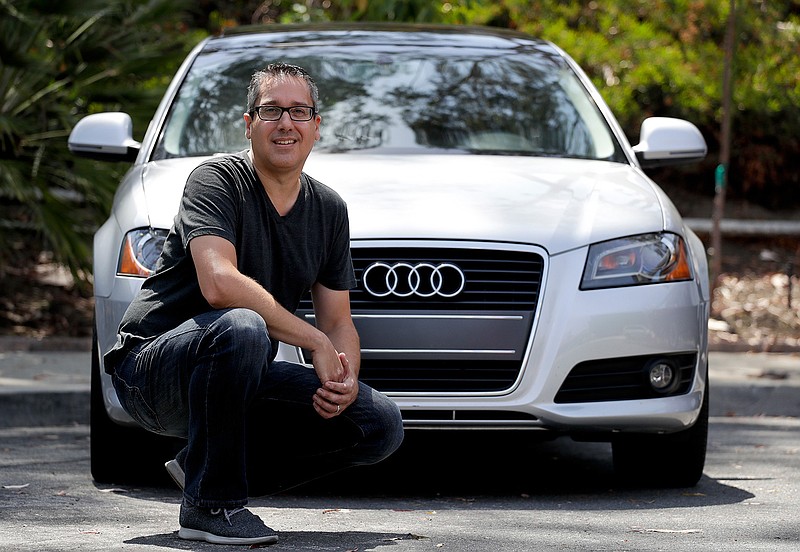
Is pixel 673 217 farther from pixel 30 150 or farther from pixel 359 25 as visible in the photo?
pixel 30 150

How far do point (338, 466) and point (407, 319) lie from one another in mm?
701

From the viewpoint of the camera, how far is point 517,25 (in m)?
13.2

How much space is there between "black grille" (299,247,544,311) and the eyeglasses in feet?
2.32

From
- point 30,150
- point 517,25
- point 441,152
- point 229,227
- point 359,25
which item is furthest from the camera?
point 517,25

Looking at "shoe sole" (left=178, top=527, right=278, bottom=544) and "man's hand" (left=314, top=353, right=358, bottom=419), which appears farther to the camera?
"man's hand" (left=314, top=353, right=358, bottom=419)

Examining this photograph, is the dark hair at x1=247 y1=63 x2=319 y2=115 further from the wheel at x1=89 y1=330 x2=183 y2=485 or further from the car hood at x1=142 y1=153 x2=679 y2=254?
the wheel at x1=89 y1=330 x2=183 y2=485

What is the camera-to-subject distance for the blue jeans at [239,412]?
3.75m

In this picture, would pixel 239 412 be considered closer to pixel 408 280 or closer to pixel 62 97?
pixel 408 280

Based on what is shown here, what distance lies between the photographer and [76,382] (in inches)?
283

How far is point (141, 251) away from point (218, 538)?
1.30m

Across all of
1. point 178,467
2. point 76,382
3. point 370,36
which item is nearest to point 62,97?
point 76,382

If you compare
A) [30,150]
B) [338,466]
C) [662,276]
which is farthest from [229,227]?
[30,150]

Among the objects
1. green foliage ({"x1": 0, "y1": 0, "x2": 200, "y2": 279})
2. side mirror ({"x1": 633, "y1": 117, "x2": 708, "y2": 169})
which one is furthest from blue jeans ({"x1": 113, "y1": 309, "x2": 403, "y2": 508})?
green foliage ({"x1": 0, "y1": 0, "x2": 200, "y2": 279})

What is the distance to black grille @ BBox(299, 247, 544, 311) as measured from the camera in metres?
4.68
